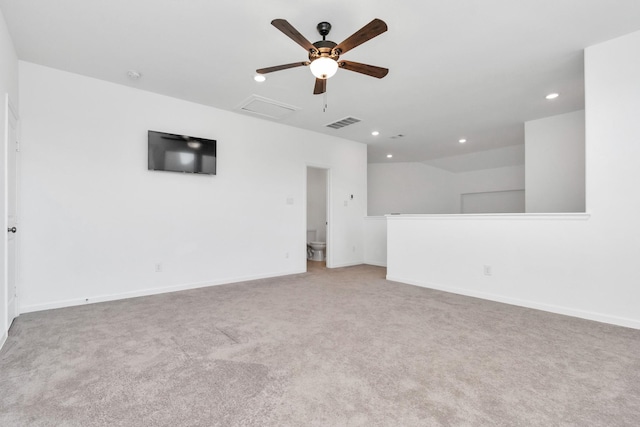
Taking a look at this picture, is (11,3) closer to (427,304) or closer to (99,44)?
(99,44)

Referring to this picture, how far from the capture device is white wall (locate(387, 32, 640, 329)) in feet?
8.83

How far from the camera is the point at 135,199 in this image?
3.71 m

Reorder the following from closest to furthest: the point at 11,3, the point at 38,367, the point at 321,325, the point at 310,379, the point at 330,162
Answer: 1. the point at 310,379
2. the point at 38,367
3. the point at 11,3
4. the point at 321,325
5. the point at 330,162

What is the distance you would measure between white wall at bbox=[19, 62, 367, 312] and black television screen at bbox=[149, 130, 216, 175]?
124 mm

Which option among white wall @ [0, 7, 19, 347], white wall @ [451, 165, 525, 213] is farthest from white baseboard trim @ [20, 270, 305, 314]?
white wall @ [451, 165, 525, 213]

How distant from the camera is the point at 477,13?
2395 mm

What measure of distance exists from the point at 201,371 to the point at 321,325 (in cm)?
111

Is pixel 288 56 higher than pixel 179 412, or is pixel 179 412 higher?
pixel 288 56

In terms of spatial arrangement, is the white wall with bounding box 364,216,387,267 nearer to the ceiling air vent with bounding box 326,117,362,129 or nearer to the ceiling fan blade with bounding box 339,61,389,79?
the ceiling air vent with bounding box 326,117,362,129

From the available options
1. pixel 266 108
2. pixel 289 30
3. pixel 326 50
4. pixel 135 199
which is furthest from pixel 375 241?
pixel 289 30

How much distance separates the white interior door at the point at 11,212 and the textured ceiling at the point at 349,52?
31.8 inches

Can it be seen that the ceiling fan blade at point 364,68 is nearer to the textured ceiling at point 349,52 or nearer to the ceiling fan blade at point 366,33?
the ceiling fan blade at point 366,33

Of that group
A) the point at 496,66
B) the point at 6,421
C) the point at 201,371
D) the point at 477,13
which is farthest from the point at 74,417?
the point at 496,66

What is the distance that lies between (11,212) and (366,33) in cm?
345
